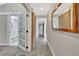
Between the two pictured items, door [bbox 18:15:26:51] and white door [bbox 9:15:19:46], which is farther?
white door [bbox 9:15:19:46]

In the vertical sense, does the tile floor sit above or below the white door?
below

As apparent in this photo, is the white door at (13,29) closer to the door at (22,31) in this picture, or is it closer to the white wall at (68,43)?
the door at (22,31)

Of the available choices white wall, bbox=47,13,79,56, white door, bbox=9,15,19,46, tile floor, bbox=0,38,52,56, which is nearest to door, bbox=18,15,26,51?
tile floor, bbox=0,38,52,56

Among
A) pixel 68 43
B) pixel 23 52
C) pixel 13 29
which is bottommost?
pixel 23 52

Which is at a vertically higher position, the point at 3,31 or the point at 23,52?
the point at 3,31

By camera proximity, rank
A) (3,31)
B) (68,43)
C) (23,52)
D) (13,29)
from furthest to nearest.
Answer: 1. (13,29)
2. (3,31)
3. (23,52)
4. (68,43)

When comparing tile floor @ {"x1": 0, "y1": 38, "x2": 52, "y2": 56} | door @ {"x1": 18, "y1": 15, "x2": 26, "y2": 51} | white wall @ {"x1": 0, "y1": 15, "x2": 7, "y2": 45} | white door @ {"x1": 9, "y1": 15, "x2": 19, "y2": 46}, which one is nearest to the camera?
tile floor @ {"x1": 0, "y1": 38, "x2": 52, "y2": 56}

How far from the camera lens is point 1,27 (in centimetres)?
645

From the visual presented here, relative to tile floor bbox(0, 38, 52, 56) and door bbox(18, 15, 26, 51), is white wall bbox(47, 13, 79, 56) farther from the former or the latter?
door bbox(18, 15, 26, 51)

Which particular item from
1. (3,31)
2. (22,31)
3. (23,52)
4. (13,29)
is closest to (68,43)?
(23,52)

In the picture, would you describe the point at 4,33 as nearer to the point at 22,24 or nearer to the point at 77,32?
the point at 22,24

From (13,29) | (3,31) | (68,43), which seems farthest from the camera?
(13,29)

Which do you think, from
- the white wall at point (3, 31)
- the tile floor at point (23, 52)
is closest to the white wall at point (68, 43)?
the tile floor at point (23, 52)

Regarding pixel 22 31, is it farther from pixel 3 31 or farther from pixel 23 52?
pixel 3 31
